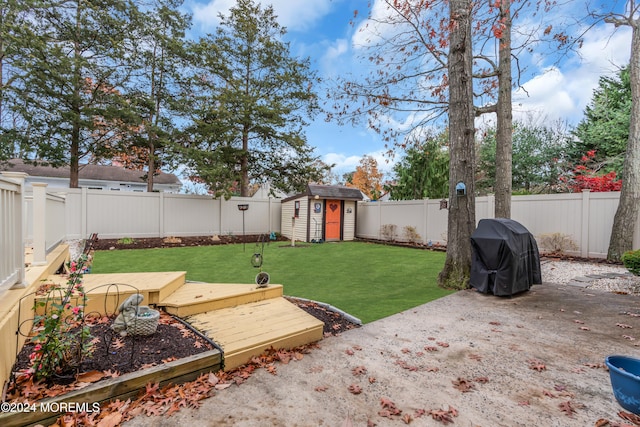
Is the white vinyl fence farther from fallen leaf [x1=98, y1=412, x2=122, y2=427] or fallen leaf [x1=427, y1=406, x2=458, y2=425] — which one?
fallen leaf [x1=427, y1=406, x2=458, y2=425]

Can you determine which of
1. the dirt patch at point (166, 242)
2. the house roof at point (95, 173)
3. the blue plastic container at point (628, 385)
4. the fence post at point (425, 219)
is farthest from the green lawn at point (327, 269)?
the house roof at point (95, 173)

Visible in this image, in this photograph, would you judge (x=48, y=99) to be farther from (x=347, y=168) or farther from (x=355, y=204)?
(x=347, y=168)

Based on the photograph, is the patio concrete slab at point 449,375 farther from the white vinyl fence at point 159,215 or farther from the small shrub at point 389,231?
the white vinyl fence at point 159,215

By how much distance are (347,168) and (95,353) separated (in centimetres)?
3429

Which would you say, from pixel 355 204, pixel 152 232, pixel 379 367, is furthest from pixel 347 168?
pixel 379 367

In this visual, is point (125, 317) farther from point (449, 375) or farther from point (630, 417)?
point (630, 417)

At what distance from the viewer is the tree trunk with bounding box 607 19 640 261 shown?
6.18m

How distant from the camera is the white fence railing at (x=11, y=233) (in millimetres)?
2119

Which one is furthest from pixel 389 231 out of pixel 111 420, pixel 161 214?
pixel 111 420

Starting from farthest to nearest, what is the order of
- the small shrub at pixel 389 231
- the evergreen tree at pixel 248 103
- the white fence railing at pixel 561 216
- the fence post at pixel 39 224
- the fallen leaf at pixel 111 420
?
the evergreen tree at pixel 248 103
the small shrub at pixel 389 231
the white fence railing at pixel 561 216
the fence post at pixel 39 224
the fallen leaf at pixel 111 420

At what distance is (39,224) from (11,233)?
5.11 feet

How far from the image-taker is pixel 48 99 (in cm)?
991

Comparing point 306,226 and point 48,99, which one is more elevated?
point 48,99

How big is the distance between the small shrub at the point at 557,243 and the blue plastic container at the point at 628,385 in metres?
6.46
